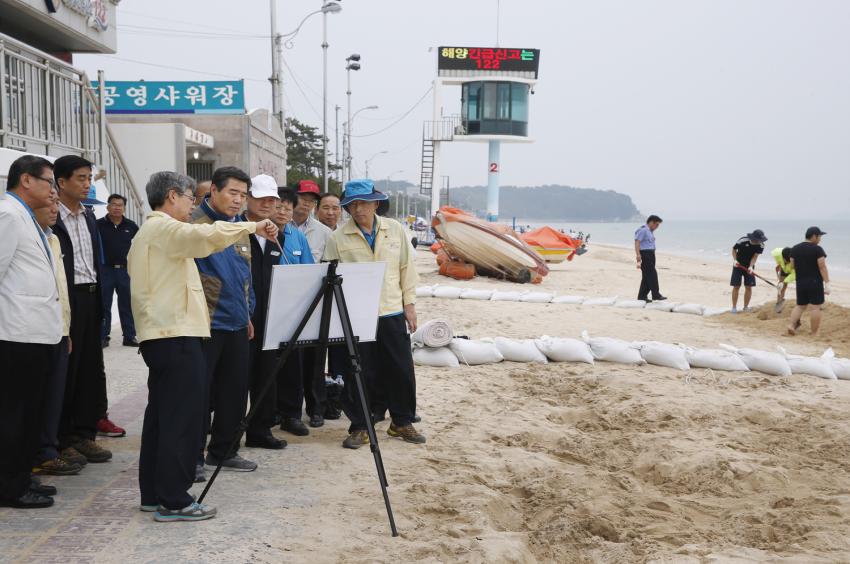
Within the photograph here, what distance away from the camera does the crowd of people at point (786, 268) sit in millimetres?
10305

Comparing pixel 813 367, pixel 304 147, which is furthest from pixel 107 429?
pixel 304 147

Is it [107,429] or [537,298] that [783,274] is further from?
[107,429]

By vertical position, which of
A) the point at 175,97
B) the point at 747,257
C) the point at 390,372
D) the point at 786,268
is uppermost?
the point at 175,97

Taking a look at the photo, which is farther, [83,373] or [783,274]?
[783,274]

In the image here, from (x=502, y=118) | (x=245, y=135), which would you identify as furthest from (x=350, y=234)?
(x=502, y=118)

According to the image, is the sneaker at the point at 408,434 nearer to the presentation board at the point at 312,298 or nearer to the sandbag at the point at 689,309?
the presentation board at the point at 312,298

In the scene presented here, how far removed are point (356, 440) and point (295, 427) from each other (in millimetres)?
550

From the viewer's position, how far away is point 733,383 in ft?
24.2

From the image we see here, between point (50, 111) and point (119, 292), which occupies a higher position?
point (50, 111)

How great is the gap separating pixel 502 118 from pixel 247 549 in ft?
133

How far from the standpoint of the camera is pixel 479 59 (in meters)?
42.0

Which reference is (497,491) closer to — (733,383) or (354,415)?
(354,415)

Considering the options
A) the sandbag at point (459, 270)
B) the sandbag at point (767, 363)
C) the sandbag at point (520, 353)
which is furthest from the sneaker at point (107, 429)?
the sandbag at point (459, 270)

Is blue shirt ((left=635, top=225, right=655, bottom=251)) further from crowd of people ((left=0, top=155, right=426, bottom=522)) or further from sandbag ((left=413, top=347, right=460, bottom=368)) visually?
crowd of people ((left=0, top=155, right=426, bottom=522))
